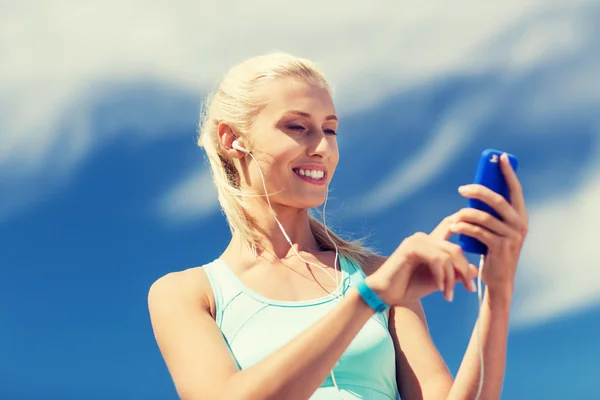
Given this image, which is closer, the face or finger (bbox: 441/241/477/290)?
finger (bbox: 441/241/477/290)

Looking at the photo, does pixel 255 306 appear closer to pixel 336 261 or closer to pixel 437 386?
pixel 336 261

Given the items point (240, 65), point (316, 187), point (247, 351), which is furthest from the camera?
point (240, 65)

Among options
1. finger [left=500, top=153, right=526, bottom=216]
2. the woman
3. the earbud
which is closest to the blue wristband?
the woman

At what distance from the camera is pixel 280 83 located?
15.5ft

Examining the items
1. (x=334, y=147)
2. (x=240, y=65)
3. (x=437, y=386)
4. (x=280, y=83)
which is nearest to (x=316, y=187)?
(x=334, y=147)

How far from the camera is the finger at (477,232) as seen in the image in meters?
3.07

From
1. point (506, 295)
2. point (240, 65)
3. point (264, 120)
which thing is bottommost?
point (506, 295)

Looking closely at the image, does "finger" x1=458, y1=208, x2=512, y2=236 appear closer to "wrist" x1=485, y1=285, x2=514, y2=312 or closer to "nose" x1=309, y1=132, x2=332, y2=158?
"wrist" x1=485, y1=285, x2=514, y2=312

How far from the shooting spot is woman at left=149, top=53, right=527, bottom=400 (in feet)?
10.3

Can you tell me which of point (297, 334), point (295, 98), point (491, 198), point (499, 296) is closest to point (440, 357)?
point (297, 334)

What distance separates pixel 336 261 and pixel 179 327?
1.13 m

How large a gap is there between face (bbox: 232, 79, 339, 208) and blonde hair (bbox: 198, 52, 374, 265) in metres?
0.10

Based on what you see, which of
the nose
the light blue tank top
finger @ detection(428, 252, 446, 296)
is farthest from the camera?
the nose

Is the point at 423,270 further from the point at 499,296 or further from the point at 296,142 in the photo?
the point at 296,142
